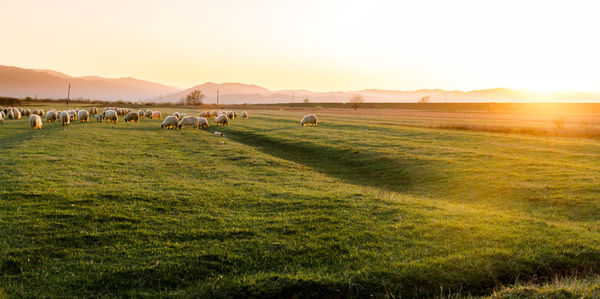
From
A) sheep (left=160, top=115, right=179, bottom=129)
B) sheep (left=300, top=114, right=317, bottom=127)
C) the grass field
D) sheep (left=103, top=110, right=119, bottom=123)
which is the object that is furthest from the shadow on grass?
sheep (left=103, top=110, right=119, bottom=123)

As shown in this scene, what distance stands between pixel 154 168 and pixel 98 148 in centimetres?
752

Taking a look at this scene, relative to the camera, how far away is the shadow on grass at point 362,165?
1681 centimetres

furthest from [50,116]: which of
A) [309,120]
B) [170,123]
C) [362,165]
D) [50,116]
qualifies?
[362,165]

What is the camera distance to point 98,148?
21359 millimetres

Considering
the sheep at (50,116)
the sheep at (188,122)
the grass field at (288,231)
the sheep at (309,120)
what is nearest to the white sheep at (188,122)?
the sheep at (188,122)

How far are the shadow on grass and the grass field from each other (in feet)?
0.86

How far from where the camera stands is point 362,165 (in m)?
20.6

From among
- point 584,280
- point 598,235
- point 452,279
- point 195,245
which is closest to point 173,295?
point 195,245

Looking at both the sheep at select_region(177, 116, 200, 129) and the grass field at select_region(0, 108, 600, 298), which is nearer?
the grass field at select_region(0, 108, 600, 298)

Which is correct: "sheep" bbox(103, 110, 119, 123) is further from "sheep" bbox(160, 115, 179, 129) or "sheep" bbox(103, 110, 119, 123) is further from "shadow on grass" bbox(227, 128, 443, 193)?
"shadow on grass" bbox(227, 128, 443, 193)

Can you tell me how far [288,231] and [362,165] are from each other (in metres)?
12.5

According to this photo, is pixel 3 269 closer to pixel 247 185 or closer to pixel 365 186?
pixel 247 185

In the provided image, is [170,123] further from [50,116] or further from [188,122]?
[50,116]

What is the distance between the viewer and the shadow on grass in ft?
55.2
